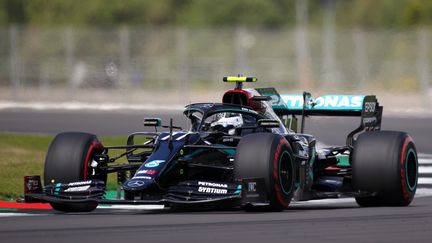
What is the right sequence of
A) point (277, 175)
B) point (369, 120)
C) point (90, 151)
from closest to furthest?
point (277, 175) < point (90, 151) < point (369, 120)

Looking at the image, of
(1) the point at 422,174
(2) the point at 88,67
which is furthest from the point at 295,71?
(1) the point at 422,174

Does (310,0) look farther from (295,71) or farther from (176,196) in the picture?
(176,196)

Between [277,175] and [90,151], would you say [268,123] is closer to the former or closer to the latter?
[277,175]

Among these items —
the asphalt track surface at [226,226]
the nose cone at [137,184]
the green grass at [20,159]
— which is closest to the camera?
the asphalt track surface at [226,226]

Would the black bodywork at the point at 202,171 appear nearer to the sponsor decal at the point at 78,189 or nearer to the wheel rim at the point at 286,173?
the sponsor decal at the point at 78,189

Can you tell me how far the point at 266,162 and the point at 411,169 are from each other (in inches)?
103

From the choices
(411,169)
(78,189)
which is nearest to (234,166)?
(78,189)

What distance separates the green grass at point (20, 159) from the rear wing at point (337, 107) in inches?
112

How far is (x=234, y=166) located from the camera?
41.5 ft

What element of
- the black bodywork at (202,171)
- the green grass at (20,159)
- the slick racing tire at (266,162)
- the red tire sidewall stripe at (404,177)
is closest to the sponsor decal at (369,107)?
the black bodywork at (202,171)

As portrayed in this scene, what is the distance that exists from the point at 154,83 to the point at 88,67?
247 cm

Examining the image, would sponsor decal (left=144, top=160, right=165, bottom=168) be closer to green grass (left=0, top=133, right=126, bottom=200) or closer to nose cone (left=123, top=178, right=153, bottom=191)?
nose cone (left=123, top=178, right=153, bottom=191)

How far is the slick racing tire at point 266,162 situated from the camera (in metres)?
12.5

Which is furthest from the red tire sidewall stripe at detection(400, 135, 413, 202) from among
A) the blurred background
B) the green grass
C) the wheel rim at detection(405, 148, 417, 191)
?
the blurred background
